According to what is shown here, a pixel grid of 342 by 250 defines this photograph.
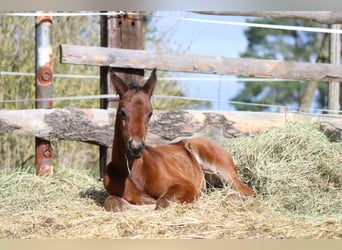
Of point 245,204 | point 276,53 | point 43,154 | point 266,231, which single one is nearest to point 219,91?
point 43,154

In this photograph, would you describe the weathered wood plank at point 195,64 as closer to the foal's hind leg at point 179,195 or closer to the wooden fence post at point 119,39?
the wooden fence post at point 119,39

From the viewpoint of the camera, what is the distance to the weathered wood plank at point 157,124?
6043mm

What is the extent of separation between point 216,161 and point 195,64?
123 cm

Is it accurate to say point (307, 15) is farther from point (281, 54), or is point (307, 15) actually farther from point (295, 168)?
point (281, 54)

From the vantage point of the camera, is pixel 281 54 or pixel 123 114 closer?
pixel 123 114

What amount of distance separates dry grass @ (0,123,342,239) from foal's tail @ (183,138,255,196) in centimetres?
17

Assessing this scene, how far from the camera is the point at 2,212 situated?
4797 mm

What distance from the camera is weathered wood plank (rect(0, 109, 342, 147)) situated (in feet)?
19.8

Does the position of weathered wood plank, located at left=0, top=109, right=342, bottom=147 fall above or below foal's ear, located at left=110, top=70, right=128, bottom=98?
below

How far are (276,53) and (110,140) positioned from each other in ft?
69.6

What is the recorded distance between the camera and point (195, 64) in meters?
6.29

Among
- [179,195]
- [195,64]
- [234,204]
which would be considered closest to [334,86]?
[195,64]

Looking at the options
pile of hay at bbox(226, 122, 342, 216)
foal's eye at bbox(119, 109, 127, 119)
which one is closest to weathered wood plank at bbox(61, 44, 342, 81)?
pile of hay at bbox(226, 122, 342, 216)

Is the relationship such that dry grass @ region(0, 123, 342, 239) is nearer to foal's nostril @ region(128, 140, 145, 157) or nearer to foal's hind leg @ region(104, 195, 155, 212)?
foal's hind leg @ region(104, 195, 155, 212)
